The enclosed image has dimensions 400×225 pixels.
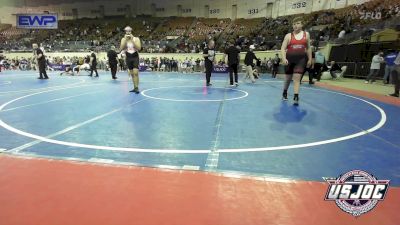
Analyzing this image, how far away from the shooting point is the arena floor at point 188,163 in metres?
2.07

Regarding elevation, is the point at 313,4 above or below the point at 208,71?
above

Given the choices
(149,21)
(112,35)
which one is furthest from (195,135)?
(149,21)

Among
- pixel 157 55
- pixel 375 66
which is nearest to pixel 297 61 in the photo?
pixel 375 66

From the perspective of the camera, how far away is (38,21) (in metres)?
30.7

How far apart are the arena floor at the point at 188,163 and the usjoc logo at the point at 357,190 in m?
0.18

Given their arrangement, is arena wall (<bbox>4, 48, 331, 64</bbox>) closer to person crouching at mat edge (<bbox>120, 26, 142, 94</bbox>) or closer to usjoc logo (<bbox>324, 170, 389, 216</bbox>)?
person crouching at mat edge (<bbox>120, 26, 142, 94</bbox>)

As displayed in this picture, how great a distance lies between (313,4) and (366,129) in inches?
1254

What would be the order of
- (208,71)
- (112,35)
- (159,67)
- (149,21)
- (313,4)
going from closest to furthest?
(208,71) → (159,67) → (313,4) → (112,35) → (149,21)

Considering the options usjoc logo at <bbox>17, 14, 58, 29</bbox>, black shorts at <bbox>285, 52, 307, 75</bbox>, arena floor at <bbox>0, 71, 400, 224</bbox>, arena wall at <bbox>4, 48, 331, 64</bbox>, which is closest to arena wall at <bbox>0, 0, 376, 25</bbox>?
arena wall at <bbox>4, 48, 331, 64</bbox>

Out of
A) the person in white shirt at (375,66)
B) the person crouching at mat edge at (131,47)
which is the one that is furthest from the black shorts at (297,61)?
the person in white shirt at (375,66)

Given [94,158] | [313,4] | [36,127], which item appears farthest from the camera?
[313,4]

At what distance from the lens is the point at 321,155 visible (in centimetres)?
334

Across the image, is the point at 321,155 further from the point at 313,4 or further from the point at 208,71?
the point at 313,4

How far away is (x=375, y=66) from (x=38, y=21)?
3111 centimetres
